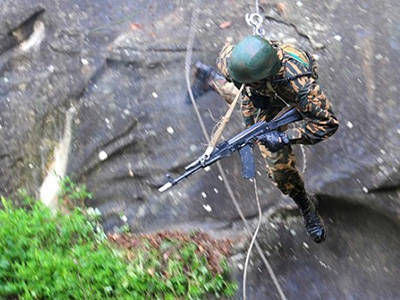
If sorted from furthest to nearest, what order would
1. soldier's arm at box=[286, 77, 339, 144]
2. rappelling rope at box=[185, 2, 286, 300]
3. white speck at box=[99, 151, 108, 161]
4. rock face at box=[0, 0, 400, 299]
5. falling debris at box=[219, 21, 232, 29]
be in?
falling debris at box=[219, 21, 232, 29] → white speck at box=[99, 151, 108, 161] → rock face at box=[0, 0, 400, 299] → rappelling rope at box=[185, 2, 286, 300] → soldier's arm at box=[286, 77, 339, 144]

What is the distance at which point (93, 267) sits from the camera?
449 cm

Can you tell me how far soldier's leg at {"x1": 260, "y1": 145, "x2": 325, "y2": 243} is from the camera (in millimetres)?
3992

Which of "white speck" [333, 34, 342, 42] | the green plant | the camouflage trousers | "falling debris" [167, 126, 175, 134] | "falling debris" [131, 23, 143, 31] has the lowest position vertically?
the green plant

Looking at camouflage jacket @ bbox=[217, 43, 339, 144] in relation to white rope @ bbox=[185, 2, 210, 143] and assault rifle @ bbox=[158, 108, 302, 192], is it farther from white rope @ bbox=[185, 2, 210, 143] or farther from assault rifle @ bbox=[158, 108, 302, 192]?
white rope @ bbox=[185, 2, 210, 143]

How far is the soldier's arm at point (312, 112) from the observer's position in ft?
11.7

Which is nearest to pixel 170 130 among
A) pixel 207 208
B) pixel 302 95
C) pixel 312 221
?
pixel 207 208

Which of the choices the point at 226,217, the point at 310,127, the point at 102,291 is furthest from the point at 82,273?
the point at 310,127

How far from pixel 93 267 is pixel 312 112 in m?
2.29

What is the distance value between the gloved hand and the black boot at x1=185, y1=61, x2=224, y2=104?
4.41ft

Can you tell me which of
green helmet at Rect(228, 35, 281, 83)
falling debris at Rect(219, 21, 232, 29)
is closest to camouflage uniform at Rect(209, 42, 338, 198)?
green helmet at Rect(228, 35, 281, 83)

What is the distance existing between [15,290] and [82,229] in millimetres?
886

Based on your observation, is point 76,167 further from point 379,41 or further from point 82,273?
point 379,41

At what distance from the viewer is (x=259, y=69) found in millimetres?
3410

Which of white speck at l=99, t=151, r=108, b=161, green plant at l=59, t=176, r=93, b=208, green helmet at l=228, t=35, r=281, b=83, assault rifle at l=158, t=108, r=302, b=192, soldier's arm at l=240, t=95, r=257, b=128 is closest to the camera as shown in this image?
green helmet at l=228, t=35, r=281, b=83
